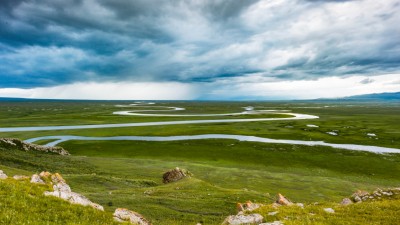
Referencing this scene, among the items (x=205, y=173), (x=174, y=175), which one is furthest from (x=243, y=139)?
(x=174, y=175)

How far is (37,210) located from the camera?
1420 cm

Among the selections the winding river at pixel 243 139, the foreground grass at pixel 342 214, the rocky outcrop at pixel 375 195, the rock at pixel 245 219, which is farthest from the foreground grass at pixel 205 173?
the rocky outcrop at pixel 375 195

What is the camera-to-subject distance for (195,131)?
125 m

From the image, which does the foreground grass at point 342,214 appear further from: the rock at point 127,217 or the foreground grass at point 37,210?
the foreground grass at point 37,210

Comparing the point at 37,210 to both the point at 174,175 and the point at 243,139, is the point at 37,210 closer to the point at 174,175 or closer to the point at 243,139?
the point at 174,175

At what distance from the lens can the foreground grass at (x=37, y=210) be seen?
1293cm

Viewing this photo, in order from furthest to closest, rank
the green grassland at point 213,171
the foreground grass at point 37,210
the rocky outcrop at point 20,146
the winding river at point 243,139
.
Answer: the winding river at point 243,139 < the rocky outcrop at point 20,146 < the green grassland at point 213,171 < the foreground grass at point 37,210

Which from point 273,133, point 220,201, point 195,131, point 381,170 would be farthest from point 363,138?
point 220,201

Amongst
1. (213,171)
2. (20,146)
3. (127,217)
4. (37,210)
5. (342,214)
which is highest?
(37,210)

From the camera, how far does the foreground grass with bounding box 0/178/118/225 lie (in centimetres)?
1293

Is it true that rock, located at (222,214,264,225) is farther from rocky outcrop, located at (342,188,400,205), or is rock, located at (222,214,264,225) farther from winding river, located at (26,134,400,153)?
winding river, located at (26,134,400,153)

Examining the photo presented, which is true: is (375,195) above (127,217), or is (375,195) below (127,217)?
below

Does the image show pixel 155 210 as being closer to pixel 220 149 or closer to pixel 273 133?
pixel 220 149

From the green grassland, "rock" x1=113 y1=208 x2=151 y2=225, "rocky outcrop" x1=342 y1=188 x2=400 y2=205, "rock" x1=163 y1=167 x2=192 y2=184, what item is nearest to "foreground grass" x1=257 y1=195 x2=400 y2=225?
the green grassland
